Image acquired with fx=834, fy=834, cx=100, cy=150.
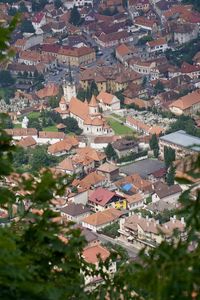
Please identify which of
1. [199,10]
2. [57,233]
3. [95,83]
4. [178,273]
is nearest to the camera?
[178,273]

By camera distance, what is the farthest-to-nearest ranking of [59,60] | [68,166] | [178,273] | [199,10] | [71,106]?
[199,10] < [59,60] < [71,106] < [68,166] < [178,273]

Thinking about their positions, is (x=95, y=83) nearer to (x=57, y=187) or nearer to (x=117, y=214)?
(x=117, y=214)

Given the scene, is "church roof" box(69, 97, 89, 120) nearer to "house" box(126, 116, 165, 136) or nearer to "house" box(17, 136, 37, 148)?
"house" box(126, 116, 165, 136)

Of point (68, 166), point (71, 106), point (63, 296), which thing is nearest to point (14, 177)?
point (63, 296)

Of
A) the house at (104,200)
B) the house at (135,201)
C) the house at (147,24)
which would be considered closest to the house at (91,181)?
the house at (104,200)

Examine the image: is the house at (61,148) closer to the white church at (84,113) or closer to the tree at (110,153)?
the tree at (110,153)

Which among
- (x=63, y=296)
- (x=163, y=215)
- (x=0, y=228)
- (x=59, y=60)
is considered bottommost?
(x=59, y=60)
